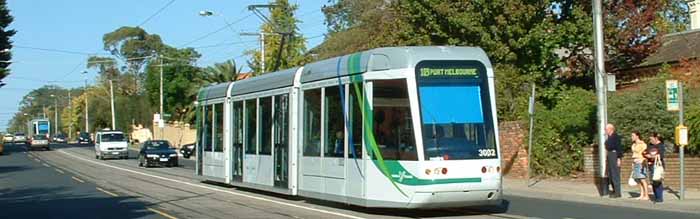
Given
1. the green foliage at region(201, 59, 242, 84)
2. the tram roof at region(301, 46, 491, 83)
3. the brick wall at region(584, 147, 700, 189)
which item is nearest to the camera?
the tram roof at region(301, 46, 491, 83)

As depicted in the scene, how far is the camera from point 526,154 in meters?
28.6

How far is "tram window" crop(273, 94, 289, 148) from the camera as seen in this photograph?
64.8 feet

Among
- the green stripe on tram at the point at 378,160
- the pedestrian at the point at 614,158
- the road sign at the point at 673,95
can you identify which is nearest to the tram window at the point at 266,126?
the green stripe on tram at the point at 378,160

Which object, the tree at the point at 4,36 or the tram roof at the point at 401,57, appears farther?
the tree at the point at 4,36

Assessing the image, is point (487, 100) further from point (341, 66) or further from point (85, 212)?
point (85, 212)

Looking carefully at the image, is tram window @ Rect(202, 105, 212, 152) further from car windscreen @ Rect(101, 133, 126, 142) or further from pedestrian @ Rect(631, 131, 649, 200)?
car windscreen @ Rect(101, 133, 126, 142)

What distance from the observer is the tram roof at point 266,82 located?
65.3 feet

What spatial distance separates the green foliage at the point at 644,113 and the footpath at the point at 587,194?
5.13ft

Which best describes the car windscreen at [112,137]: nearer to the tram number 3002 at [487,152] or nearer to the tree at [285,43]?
the tree at [285,43]

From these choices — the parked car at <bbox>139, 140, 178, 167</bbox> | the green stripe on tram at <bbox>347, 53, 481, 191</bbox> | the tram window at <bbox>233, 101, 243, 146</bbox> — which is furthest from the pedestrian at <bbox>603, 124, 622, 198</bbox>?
the parked car at <bbox>139, 140, 178, 167</bbox>

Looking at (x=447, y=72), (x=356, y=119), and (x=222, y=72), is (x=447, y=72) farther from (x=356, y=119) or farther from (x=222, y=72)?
(x=222, y=72)

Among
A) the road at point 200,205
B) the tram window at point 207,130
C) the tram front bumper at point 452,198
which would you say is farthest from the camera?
the tram window at point 207,130

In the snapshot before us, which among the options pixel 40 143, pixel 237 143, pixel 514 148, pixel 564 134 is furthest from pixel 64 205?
pixel 40 143

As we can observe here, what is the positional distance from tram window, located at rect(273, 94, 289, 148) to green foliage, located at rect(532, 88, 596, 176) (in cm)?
988
